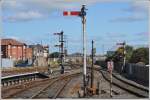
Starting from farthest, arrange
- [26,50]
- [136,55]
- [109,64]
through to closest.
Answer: [26,50], [136,55], [109,64]

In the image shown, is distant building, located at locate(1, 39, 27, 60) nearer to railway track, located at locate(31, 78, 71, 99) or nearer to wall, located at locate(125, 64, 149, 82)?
wall, located at locate(125, 64, 149, 82)

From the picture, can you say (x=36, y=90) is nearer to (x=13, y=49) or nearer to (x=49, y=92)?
(x=49, y=92)

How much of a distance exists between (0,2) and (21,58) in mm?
120269

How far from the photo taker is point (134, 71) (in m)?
59.7

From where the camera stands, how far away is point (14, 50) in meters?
125

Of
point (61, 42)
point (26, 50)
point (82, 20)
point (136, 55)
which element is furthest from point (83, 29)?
point (26, 50)

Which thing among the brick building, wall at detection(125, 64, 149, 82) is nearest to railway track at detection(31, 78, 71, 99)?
wall at detection(125, 64, 149, 82)

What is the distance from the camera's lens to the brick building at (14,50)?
114244 millimetres

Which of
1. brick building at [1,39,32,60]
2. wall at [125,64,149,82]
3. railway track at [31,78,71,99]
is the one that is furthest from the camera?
brick building at [1,39,32,60]

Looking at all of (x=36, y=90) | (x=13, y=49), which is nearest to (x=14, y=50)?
(x=13, y=49)

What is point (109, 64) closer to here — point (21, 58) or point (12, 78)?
point (12, 78)

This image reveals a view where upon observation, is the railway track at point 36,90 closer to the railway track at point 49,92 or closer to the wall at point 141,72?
the railway track at point 49,92

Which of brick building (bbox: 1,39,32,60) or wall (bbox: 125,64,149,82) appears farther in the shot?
brick building (bbox: 1,39,32,60)

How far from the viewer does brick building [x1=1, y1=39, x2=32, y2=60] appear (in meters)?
114
